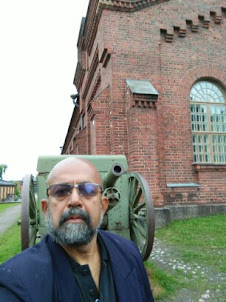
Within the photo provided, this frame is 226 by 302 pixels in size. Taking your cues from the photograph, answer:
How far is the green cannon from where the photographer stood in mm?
3660

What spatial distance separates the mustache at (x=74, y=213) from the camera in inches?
57.7

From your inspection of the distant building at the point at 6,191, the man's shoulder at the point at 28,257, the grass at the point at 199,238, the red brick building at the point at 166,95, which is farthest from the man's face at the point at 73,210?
the distant building at the point at 6,191

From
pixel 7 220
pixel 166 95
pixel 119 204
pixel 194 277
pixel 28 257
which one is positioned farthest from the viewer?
pixel 7 220

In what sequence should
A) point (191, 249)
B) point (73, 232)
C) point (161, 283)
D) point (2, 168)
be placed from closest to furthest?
point (73, 232) < point (161, 283) < point (191, 249) < point (2, 168)

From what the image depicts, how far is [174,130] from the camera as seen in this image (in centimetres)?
821

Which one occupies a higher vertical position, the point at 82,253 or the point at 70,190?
the point at 70,190

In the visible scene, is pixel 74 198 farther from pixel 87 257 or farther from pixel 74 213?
pixel 87 257

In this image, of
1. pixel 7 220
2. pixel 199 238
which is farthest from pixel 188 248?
pixel 7 220

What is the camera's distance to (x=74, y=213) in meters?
1.48

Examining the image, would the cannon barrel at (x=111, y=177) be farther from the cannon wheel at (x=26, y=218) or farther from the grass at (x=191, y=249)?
the grass at (x=191, y=249)

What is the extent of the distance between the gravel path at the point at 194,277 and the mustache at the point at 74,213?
2299 millimetres

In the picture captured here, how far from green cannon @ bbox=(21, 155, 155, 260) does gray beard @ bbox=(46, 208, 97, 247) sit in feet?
7.05

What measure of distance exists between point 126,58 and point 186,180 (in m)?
3.84

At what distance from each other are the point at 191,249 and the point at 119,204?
1768 mm
